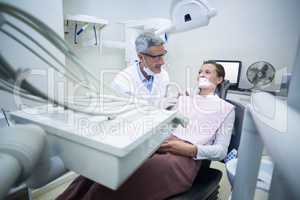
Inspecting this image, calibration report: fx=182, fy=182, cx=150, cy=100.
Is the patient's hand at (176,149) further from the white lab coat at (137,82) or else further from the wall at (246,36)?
the wall at (246,36)

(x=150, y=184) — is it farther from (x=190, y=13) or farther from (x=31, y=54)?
(x=31, y=54)

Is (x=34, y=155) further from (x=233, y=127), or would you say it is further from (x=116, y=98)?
(x=233, y=127)

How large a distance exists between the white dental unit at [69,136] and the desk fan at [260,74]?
2238mm

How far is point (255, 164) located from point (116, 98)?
523mm

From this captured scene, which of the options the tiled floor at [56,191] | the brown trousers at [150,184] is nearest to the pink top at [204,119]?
the brown trousers at [150,184]

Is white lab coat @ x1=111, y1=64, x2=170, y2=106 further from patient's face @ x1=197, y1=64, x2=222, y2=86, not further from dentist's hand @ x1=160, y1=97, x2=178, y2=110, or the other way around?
patient's face @ x1=197, y1=64, x2=222, y2=86

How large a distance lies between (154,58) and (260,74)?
1722mm

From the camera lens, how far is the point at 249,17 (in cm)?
259

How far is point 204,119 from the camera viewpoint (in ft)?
3.56

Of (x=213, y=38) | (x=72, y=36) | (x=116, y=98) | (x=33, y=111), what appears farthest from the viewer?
(x=213, y=38)

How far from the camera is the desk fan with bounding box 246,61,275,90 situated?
231cm

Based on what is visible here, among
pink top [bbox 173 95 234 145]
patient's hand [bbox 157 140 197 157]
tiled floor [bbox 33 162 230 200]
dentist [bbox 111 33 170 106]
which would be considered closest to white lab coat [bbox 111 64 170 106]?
dentist [bbox 111 33 170 106]

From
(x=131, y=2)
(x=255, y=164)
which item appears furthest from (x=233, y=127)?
(x=131, y=2)

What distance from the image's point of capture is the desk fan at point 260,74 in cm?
231
